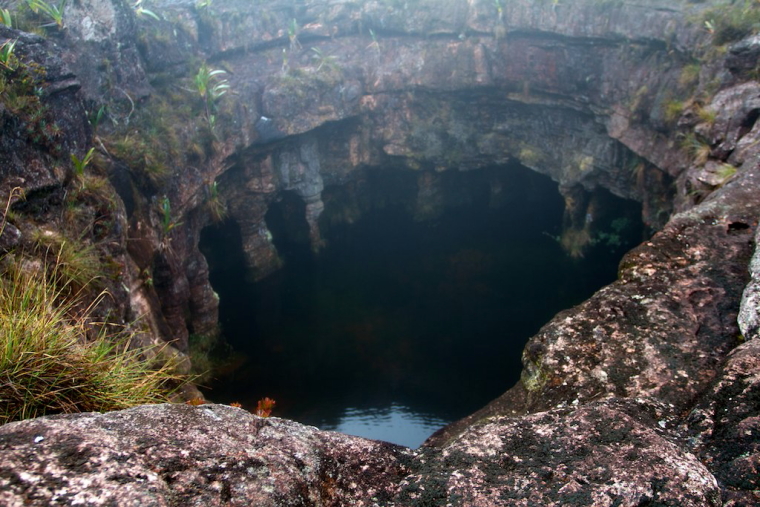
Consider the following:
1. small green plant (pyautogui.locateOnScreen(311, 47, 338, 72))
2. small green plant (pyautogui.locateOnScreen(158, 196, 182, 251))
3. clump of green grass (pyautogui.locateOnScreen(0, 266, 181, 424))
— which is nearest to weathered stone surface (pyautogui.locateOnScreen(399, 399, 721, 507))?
clump of green grass (pyautogui.locateOnScreen(0, 266, 181, 424))

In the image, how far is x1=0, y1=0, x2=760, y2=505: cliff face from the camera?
216cm

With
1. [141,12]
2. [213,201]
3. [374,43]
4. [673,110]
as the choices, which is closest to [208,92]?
[141,12]

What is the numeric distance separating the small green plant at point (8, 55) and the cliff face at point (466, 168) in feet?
1.17

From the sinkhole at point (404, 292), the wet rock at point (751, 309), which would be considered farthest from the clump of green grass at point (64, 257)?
the sinkhole at point (404, 292)

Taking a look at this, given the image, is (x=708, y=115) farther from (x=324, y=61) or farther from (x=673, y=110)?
(x=324, y=61)

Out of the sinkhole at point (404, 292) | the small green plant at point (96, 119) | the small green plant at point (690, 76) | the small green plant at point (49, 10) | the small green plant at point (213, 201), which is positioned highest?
the small green plant at point (49, 10)

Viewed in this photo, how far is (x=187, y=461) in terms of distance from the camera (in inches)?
77.6

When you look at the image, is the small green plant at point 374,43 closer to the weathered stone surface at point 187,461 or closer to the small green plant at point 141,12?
the small green plant at point 141,12

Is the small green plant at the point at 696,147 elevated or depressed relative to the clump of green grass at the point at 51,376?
depressed

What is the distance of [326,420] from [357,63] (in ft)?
34.9

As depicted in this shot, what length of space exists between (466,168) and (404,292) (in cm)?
557

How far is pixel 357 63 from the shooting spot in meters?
16.5

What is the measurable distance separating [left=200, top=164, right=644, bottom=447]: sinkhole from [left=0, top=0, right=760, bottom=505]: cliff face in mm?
749

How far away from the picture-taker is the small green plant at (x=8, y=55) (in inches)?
266
